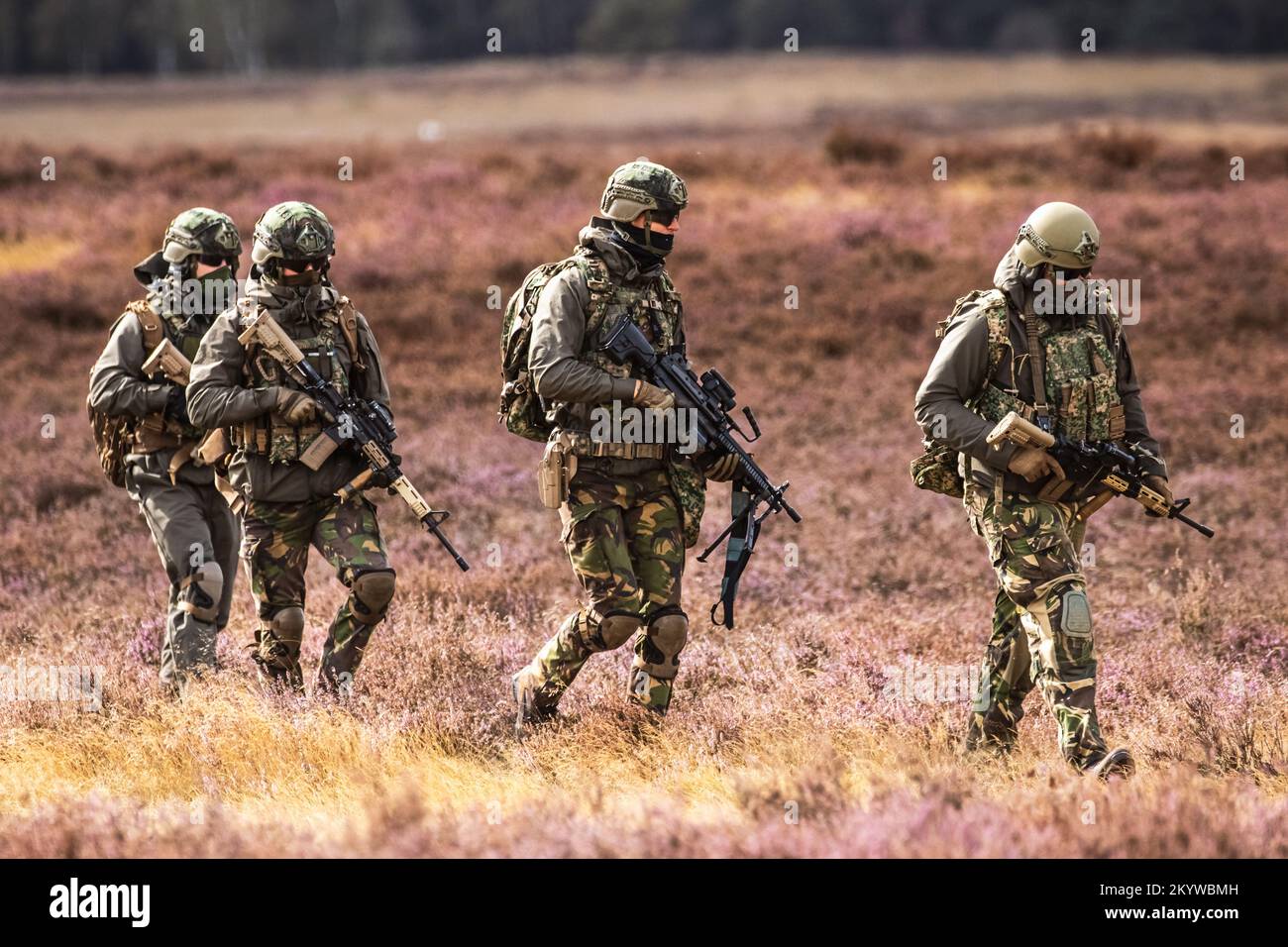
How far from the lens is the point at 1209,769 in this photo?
6.37m

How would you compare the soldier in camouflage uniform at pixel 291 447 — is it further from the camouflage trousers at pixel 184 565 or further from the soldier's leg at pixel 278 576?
the camouflage trousers at pixel 184 565

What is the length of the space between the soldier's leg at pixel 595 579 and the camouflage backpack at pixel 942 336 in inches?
50.4

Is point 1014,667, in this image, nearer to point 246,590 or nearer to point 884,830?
point 884,830

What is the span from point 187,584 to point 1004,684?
3.95m

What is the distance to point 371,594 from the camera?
7102mm

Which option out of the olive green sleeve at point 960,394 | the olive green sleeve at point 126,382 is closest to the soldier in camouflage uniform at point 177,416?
the olive green sleeve at point 126,382

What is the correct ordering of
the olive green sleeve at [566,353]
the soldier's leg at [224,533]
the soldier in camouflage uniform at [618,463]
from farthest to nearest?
the soldier's leg at [224,533], the soldier in camouflage uniform at [618,463], the olive green sleeve at [566,353]

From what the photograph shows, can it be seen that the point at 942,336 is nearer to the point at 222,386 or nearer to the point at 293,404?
the point at 293,404

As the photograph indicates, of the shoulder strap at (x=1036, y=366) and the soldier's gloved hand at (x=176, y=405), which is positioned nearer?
the shoulder strap at (x=1036, y=366)

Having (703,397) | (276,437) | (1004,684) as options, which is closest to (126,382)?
(276,437)

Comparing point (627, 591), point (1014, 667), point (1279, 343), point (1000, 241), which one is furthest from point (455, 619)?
point (1000, 241)

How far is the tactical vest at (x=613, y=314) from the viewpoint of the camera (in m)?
6.73

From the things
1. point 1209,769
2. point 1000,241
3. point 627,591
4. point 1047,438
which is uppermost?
point 1000,241

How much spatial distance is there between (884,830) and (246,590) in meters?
6.01
